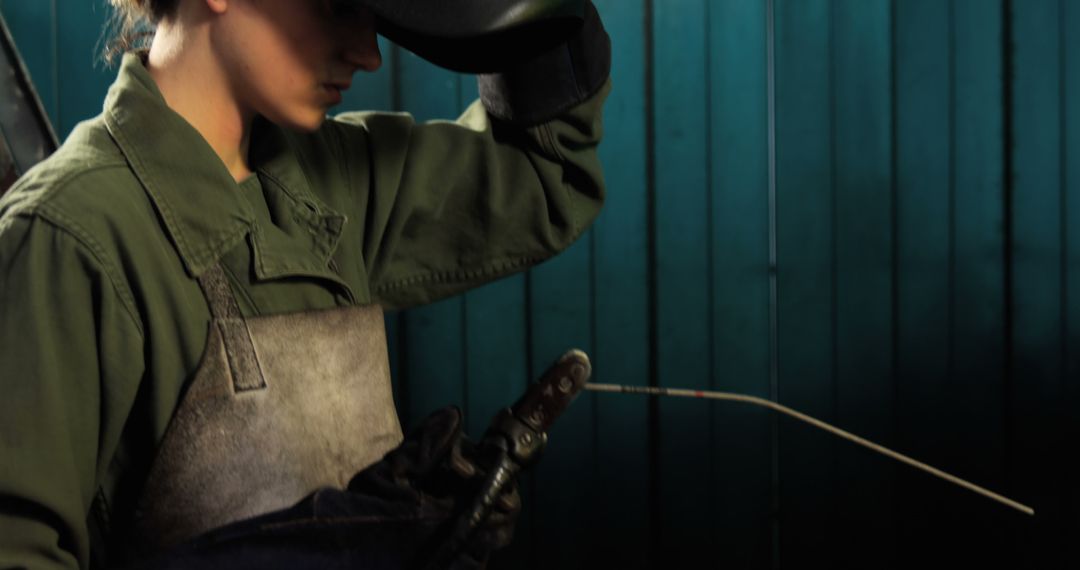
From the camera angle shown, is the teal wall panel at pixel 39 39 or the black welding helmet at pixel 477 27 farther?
the teal wall panel at pixel 39 39

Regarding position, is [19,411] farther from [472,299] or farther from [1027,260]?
[1027,260]

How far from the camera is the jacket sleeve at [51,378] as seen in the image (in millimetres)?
699

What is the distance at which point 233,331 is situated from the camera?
2.69 feet

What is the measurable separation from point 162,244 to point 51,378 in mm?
148

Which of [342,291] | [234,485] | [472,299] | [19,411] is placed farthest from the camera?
[472,299]

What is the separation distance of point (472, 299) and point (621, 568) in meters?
0.66

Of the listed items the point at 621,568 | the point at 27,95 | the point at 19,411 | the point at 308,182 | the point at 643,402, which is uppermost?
the point at 27,95

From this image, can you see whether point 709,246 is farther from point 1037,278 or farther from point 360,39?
point 360,39

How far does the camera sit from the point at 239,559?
768 millimetres

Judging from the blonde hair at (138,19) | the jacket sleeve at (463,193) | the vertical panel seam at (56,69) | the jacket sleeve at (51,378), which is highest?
the vertical panel seam at (56,69)

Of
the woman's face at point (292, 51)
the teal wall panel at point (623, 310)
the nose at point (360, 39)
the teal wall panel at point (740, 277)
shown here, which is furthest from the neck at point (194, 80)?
the teal wall panel at point (740, 277)

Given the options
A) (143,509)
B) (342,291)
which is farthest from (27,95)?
(143,509)

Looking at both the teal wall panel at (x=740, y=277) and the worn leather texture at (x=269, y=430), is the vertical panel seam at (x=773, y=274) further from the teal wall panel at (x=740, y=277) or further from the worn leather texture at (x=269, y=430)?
the worn leather texture at (x=269, y=430)

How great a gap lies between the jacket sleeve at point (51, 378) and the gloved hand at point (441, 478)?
0.77 feet
